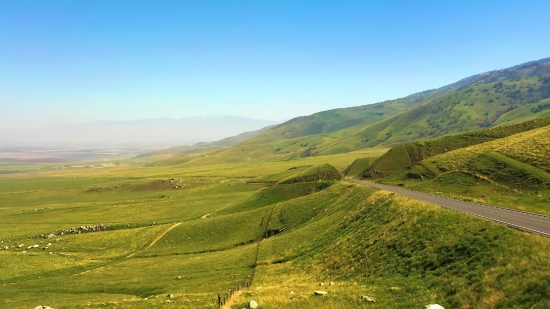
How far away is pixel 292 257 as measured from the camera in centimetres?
5156

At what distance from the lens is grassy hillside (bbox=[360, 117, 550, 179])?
10481 centimetres

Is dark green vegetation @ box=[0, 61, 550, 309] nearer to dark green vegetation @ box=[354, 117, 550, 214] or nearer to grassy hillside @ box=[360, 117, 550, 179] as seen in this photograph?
dark green vegetation @ box=[354, 117, 550, 214]

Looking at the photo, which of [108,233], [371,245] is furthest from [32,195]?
[371,245]

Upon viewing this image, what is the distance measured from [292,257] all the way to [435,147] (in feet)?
264

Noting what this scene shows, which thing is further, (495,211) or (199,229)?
(199,229)

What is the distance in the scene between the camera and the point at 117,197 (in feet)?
555

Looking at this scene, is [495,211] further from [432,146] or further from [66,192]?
[66,192]

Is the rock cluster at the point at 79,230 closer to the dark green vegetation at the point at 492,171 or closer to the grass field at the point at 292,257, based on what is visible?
the grass field at the point at 292,257

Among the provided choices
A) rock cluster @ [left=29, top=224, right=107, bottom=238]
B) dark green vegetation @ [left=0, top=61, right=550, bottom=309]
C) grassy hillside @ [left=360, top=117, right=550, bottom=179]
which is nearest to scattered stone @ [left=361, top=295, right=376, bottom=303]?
dark green vegetation @ [left=0, top=61, right=550, bottom=309]

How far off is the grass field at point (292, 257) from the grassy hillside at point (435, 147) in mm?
18076

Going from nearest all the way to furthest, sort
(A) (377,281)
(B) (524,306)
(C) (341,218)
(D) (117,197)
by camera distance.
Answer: (B) (524,306) < (A) (377,281) < (C) (341,218) < (D) (117,197)

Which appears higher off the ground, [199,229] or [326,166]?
[326,166]

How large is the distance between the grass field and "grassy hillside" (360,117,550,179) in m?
18.1

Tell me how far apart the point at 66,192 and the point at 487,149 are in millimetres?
212295
